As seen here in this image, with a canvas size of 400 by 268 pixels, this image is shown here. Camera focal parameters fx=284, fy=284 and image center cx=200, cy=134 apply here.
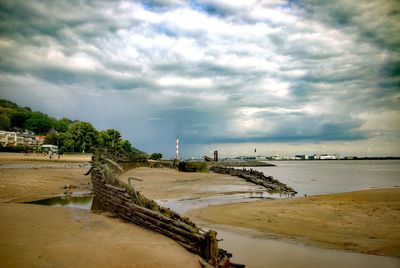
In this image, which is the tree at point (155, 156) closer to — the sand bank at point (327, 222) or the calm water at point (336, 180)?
the calm water at point (336, 180)

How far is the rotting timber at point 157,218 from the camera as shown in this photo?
7516 millimetres

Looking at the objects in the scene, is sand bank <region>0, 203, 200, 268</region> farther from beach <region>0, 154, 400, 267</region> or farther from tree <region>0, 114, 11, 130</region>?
tree <region>0, 114, 11, 130</region>

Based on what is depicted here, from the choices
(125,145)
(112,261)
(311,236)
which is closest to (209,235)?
(112,261)

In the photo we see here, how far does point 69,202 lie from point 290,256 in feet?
46.8

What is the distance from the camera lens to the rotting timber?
24.7 ft

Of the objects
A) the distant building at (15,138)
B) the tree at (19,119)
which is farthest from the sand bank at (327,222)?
the tree at (19,119)

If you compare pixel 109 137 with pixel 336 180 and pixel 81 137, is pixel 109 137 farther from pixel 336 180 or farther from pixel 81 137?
pixel 336 180

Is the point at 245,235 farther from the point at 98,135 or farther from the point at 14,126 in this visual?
the point at 14,126

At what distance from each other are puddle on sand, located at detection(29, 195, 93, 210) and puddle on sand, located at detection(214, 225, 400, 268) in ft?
33.4

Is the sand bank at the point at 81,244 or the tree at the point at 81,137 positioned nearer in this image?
the sand bank at the point at 81,244

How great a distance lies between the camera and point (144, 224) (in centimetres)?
1074

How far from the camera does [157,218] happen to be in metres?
10.0

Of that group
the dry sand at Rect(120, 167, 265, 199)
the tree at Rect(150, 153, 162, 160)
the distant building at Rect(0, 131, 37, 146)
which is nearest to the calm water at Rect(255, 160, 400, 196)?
the dry sand at Rect(120, 167, 265, 199)

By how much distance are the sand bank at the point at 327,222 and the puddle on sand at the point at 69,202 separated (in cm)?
695
